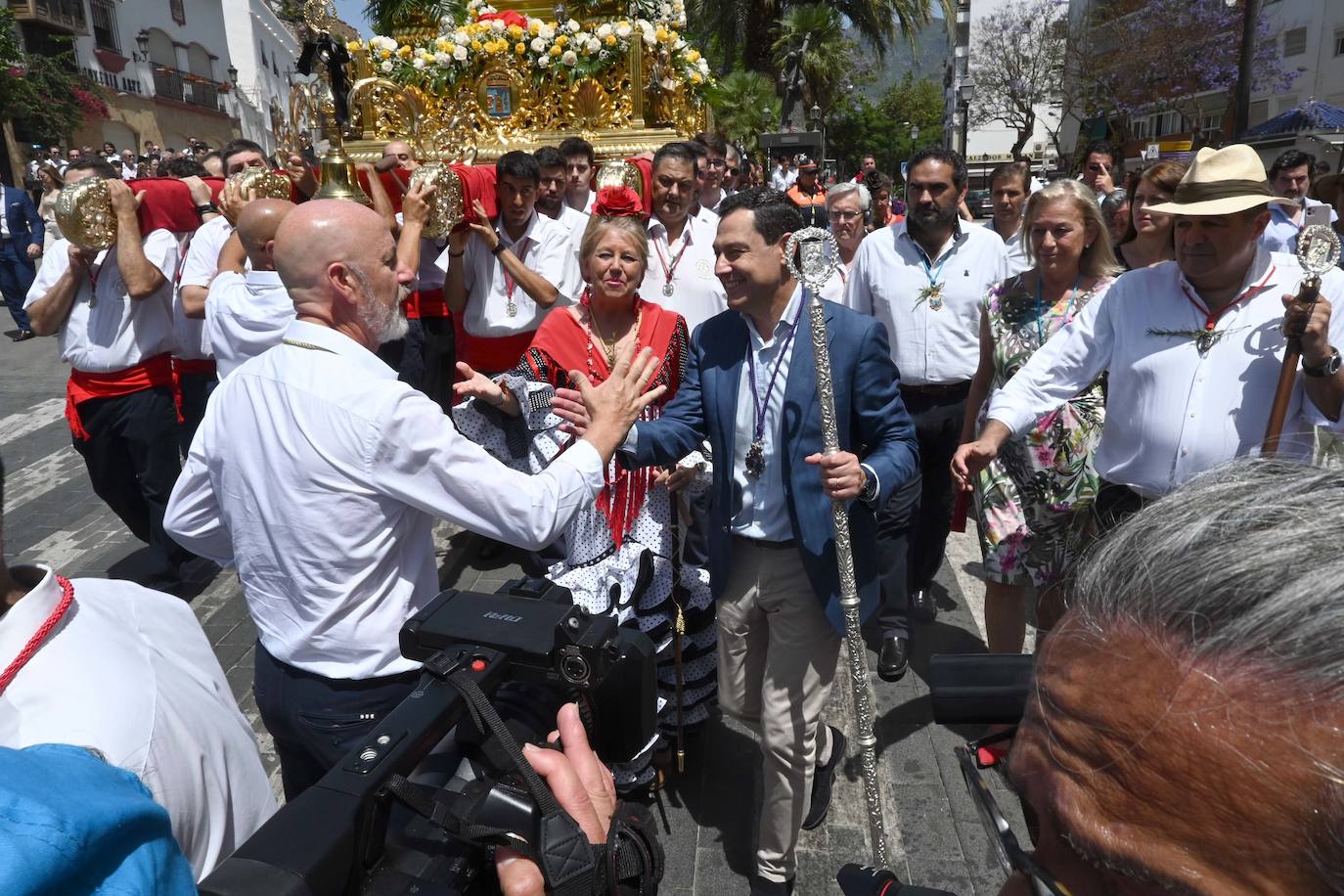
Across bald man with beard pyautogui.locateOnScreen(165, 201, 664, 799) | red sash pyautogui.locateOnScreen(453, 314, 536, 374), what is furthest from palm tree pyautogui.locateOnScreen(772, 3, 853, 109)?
bald man with beard pyautogui.locateOnScreen(165, 201, 664, 799)

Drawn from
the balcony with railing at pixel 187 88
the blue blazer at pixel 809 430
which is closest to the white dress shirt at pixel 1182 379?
the blue blazer at pixel 809 430

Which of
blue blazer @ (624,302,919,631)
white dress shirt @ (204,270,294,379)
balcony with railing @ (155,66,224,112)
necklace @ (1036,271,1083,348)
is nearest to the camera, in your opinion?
blue blazer @ (624,302,919,631)

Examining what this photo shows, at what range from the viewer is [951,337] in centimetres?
430

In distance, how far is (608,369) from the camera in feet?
11.6

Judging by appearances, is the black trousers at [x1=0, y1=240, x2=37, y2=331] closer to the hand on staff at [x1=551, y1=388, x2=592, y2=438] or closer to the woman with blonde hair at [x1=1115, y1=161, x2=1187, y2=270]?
the hand on staff at [x1=551, y1=388, x2=592, y2=438]

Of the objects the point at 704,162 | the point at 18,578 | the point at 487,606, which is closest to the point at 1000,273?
the point at 704,162

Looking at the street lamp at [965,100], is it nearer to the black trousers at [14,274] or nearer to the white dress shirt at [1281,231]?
the black trousers at [14,274]

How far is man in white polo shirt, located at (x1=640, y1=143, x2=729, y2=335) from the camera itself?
4.84 meters

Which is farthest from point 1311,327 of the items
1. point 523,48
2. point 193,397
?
point 523,48

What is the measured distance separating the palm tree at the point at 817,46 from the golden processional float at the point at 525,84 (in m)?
18.9

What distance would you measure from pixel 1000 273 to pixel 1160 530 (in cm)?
386

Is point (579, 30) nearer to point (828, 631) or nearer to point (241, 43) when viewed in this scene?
point (828, 631)

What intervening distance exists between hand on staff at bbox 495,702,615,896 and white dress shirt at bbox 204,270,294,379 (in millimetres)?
2600

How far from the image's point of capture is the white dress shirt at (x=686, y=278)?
483 centimetres
